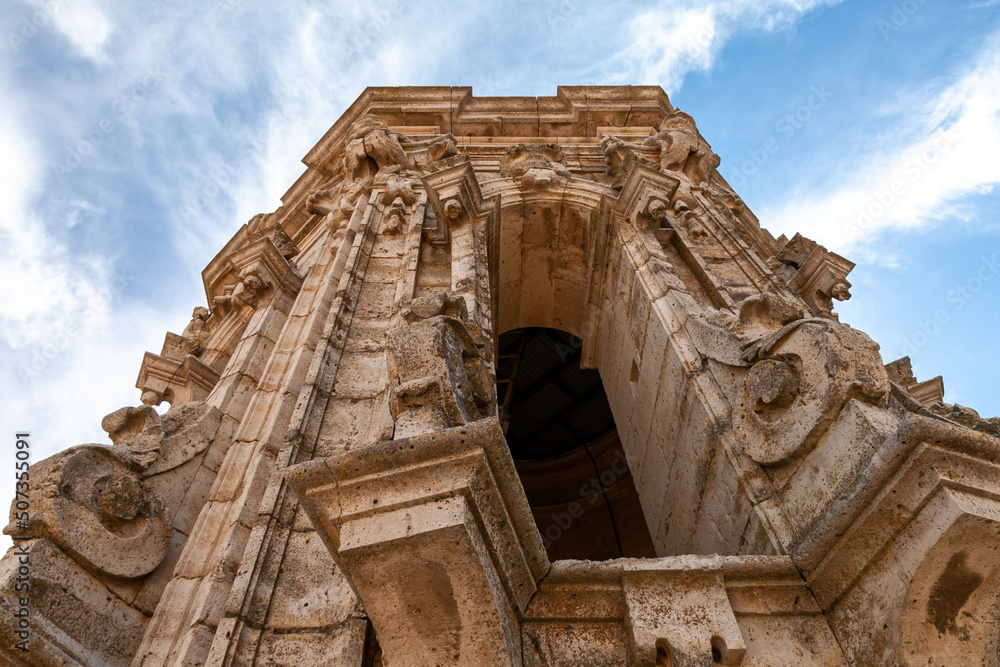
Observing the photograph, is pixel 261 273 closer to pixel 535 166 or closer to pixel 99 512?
pixel 535 166

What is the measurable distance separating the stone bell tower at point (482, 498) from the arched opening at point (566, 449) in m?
4.14

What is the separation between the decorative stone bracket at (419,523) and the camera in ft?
6.28

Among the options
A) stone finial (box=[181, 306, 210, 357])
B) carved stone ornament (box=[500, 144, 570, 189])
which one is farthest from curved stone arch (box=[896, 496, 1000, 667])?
stone finial (box=[181, 306, 210, 357])

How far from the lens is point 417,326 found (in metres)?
2.54

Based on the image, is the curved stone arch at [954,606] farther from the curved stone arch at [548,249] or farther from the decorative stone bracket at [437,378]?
the curved stone arch at [548,249]

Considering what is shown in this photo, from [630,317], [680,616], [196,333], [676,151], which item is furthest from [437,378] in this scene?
[196,333]

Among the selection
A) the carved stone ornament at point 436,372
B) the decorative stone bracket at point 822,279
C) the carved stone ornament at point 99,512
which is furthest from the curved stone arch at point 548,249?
the carved stone ornament at point 99,512

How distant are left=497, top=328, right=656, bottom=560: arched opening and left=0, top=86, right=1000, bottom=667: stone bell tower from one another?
13.6 ft

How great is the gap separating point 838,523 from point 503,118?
6774 mm

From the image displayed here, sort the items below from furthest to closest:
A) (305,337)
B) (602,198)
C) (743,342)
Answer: (602,198)
(305,337)
(743,342)

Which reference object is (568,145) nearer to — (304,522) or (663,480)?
(663,480)

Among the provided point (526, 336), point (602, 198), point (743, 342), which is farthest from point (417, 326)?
point (526, 336)

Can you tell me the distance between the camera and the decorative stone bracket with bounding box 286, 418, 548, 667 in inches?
75.4

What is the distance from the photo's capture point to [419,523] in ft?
6.18
